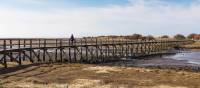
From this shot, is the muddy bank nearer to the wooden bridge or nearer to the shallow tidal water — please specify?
the wooden bridge

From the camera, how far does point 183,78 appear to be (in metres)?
22.3

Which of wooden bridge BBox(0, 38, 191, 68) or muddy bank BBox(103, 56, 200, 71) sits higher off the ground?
wooden bridge BBox(0, 38, 191, 68)

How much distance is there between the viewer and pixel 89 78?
22172 mm

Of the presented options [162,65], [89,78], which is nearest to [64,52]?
[162,65]

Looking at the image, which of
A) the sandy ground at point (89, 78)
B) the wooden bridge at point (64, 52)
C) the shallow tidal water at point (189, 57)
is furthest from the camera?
the shallow tidal water at point (189, 57)

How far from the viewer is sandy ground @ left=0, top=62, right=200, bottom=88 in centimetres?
1966

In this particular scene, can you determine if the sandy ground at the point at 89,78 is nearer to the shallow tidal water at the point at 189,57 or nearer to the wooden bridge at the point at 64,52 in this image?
the wooden bridge at the point at 64,52

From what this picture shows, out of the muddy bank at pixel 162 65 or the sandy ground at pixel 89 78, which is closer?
the sandy ground at pixel 89 78

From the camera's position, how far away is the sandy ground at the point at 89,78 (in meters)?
19.7

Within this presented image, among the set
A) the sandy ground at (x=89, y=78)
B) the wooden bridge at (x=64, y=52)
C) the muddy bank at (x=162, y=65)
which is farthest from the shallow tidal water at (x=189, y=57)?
the sandy ground at (x=89, y=78)

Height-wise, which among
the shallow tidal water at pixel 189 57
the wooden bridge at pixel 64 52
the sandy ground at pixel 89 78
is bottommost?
the shallow tidal water at pixel 189 57

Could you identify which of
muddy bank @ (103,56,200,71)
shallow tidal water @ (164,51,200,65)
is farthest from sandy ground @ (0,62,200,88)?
shallow tidal water @ (164,51,200,65)

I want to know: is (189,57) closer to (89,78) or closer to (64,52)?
(64,52)

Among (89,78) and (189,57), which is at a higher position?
(89,78)
